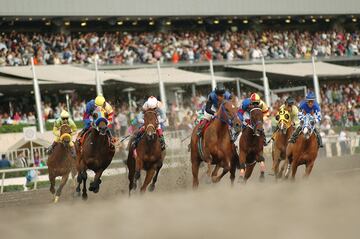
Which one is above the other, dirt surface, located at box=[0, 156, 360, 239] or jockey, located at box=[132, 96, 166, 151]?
jockey, located at box=[132, 96, 166, 151]

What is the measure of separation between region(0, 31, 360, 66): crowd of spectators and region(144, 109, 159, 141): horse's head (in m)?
17.0

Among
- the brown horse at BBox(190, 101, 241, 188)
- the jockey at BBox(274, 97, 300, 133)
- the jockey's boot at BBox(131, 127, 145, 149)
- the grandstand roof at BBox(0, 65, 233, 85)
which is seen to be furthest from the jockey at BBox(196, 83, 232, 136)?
the grandstand roof at BBox(0, 65, 233, 85)

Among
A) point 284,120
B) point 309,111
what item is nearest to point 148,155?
point 309,111

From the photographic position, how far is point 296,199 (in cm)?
1200

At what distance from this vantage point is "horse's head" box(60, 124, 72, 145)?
59.6ft

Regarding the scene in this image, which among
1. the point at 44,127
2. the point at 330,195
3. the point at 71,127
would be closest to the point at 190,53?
the point at 44,127

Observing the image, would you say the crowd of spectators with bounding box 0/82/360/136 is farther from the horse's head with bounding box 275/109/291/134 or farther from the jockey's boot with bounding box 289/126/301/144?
the jockey's boot with bounding box 289/126/301/144

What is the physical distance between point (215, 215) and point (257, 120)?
5846 millimetres

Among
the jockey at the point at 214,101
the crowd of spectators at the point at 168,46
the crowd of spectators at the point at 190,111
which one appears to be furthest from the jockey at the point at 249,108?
the crowd of spectators at the point at 168,46

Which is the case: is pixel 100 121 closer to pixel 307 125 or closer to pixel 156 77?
pixel 307 125

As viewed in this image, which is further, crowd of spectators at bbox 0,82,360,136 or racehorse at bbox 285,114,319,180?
crowd of spectators at bbox 0,82,360,136

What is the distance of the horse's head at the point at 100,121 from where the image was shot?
1593 cm
